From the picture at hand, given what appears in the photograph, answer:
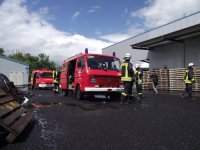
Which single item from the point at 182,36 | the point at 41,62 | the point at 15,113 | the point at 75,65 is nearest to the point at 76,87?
the point at 75,65

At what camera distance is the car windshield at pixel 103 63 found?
1334cm

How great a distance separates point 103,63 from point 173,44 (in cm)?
1867

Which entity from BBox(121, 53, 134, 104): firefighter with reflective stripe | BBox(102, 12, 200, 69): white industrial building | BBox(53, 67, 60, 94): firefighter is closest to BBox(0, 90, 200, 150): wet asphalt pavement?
BBox(121, 53, 134, 104): firefighter with reflective stripe

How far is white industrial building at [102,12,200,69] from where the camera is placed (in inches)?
1040

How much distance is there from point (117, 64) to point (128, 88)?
2.44m

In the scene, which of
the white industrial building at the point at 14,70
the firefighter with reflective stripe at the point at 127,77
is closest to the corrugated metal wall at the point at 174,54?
the firefighter with reflective stripe at the point at 127,77

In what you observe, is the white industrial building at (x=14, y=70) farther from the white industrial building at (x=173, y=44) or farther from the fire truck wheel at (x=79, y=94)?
the fire truck wheel at (x=79, y=94)

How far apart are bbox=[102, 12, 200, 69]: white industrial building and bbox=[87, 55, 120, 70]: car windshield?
11.7 meters

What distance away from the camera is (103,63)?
1348cm

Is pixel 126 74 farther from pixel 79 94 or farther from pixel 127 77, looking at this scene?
pixel 79 94

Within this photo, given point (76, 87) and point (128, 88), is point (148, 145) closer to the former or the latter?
point (128, 88)

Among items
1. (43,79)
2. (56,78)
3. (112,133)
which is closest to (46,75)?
(43,79)

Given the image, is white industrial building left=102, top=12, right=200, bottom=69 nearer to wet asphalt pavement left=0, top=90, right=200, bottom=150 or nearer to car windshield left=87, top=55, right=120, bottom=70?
car windshield left=87, top=55, right=120, bottom=70

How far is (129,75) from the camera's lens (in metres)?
11.7
